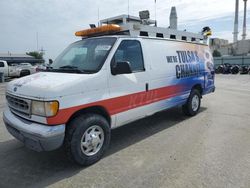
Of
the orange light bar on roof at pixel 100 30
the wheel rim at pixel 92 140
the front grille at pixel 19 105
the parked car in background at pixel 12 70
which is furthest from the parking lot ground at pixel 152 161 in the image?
the parked car in background at pixel 12 70

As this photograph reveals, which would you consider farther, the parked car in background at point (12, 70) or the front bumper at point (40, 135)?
the parked car in background at point (12, 70)

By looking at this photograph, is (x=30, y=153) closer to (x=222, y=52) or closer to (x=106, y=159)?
(x=106, y=159)

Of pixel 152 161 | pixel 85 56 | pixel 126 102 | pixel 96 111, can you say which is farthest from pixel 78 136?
pixel 85 56

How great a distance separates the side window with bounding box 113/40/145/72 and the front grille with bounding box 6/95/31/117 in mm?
1673

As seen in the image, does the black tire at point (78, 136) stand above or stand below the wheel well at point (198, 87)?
below

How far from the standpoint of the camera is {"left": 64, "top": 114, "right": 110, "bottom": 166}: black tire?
3627mm

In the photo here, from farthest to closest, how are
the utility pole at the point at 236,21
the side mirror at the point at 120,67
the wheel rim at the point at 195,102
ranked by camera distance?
the utility pole at the point at 236,21, the wheel rim at the point at 195,102, the side mirror at the point at 120,67

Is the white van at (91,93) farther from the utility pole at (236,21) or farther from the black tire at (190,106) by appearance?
the utility pole at (236,21)

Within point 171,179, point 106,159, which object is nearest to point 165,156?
point 171,179

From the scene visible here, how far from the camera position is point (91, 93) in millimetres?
3818

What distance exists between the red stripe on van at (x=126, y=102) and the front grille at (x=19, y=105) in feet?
1.59

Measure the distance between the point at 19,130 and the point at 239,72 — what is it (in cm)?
Answer: 2607

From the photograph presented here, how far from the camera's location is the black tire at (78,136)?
363 centimetres

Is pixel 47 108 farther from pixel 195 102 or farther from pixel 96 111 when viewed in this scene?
pixel 195 102
